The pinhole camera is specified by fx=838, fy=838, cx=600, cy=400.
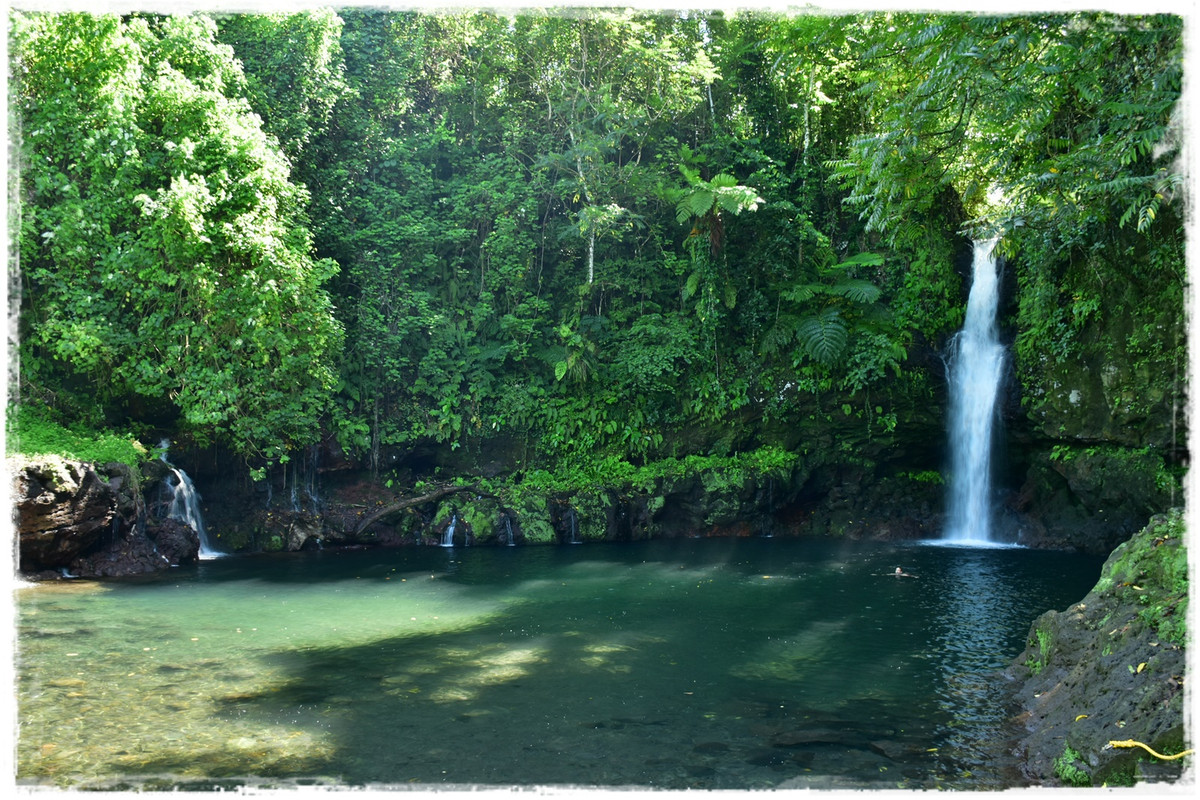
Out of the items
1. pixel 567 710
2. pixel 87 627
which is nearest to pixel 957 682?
pixel 567 710

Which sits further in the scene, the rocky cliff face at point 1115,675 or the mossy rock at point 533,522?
the mossy rock at point 533,522

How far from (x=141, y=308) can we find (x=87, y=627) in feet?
21.5

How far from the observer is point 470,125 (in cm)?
1853

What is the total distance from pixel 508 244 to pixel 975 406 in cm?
939

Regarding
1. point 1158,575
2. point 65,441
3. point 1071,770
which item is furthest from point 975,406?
point 65,441

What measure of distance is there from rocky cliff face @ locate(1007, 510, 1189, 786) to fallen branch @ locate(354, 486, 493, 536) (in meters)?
10.4

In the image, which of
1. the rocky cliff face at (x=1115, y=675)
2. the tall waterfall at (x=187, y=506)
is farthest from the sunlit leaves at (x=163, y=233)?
the rocky cliff face at (x=1115, y=675)

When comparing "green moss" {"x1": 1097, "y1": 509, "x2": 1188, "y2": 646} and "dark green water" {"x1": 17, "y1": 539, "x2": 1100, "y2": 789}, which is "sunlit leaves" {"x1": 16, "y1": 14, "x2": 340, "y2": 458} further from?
"green moss" {"x1": 1097, "y1": 509, "x2": 1188, "y2": 646}

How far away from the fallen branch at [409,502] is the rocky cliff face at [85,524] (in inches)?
115

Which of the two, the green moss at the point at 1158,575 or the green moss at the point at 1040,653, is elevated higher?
the green moss at the point at 1158,575

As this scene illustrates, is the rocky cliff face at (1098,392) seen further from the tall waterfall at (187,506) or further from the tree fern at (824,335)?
the tall waterfall at (187,506)

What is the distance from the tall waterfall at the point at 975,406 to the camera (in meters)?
15.2

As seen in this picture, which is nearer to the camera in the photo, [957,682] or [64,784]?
[64,784]

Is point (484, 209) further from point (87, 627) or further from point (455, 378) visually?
point (87, 627)
